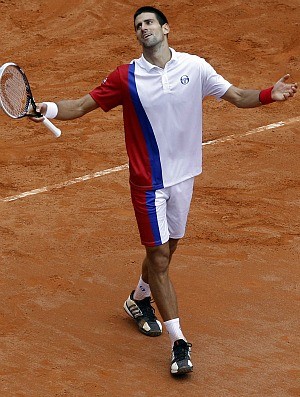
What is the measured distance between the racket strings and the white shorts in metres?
1.14

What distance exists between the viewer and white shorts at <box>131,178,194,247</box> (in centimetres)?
892

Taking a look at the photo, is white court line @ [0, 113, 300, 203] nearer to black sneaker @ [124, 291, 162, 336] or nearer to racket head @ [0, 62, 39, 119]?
black sneaker @ [124, 291, 162, 336]

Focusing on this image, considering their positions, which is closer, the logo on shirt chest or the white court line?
the logo on shirt chest

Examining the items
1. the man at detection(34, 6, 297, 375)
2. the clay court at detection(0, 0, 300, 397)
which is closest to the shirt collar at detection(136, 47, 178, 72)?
the man at detection(34, 6, 297, 375)

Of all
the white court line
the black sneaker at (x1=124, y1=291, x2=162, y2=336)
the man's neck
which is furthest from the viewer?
the white court line

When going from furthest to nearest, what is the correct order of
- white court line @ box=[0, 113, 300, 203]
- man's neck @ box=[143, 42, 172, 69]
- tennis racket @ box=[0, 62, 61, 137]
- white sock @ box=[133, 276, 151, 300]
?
white court line @ box=[0, 113, 300, 203] → white sock @ box=[133, 276, 151, 300] → man's neck @ box=[143, 42, 172, 69] → tennis racket @ box=[0, 62, 61, 137]

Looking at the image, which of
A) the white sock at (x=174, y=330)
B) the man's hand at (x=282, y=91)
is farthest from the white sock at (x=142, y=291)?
the man's hand at (x=282, y=91)

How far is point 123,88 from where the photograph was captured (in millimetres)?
8859

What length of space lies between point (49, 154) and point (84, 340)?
456 cm

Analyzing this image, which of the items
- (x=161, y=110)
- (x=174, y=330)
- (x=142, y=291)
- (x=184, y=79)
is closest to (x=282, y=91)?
(x=184, y=79)

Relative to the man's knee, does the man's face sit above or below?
above

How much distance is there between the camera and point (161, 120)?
347 inches

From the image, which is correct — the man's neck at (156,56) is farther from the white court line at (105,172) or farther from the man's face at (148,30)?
the white court line at (105,172)

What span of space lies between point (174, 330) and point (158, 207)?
998mm
